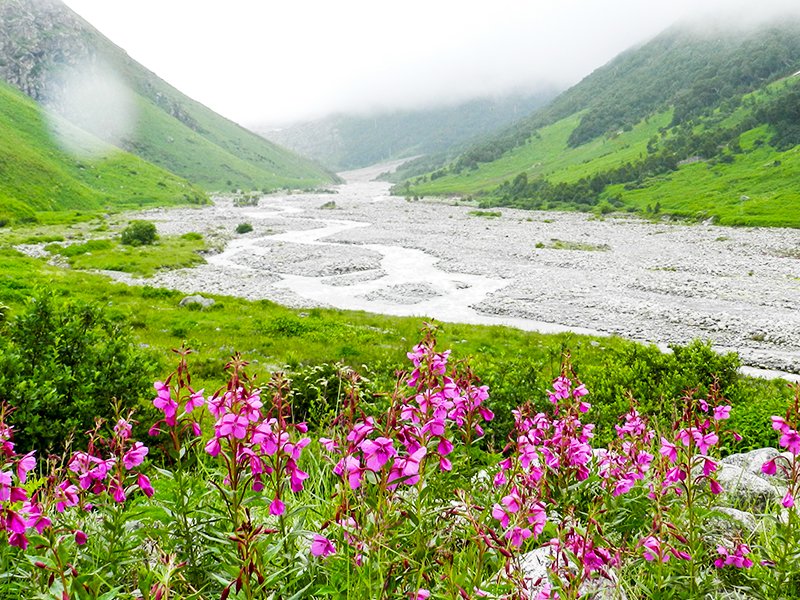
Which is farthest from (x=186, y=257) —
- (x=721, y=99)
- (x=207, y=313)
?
(x=721, y=99)

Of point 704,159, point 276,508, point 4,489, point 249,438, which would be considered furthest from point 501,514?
point 704,159

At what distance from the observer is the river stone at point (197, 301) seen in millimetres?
28516

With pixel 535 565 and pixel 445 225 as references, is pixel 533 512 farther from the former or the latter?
pixel 445 225

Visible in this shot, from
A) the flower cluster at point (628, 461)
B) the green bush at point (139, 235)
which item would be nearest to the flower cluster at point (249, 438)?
the flower cluster at point (628, 461)

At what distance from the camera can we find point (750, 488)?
639cm

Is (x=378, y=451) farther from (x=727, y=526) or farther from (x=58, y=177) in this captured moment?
(x=58, y=177)

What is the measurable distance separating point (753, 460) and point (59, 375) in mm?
11930

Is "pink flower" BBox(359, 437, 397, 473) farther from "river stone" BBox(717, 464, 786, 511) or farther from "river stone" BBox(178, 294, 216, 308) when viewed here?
"river stone" BBox(178, 294, 216, 308)

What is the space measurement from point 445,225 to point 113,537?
8151 cm

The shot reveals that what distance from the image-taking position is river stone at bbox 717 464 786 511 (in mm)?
6196

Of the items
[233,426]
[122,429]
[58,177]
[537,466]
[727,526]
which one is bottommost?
[727,526]

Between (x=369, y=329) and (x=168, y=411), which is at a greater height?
(x=168, y=411)

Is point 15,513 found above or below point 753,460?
above

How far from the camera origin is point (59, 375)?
9047mm
